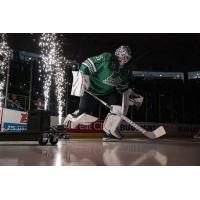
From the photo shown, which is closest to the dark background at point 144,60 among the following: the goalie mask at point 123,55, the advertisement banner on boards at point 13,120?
the goalie mask at point 123,55

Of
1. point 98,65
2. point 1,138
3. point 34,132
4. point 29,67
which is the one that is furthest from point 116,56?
point 1,138

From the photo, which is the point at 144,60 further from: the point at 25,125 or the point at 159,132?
the point at 25,125

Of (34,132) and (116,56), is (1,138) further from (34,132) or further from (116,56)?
(116,56)

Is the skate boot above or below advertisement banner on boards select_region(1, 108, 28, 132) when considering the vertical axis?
below

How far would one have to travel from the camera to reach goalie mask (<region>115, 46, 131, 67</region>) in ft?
15.8

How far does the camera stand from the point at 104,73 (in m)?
4.84

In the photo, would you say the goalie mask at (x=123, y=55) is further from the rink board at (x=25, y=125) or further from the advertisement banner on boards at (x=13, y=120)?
the advertisement banner on boards at (x=13, y=120)

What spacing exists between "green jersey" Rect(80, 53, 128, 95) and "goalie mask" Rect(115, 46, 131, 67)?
3.1 inches

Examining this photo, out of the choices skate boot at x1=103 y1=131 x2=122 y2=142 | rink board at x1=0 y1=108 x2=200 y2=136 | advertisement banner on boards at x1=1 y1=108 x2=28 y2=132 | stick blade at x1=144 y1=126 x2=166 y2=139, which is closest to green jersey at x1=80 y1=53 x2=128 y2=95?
rink board at x1=0 y1=108 x2=200 y2=136

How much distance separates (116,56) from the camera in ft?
15.8

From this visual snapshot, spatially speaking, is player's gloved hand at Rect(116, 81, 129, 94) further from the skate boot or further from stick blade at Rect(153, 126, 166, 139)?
stick blade at Rect(153, 126, 166, 139)

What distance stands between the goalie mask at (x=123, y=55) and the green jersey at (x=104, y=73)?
78 mm

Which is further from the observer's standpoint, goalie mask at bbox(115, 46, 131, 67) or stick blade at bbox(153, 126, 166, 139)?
stick blade at bbox(153, 126, 166, 139)

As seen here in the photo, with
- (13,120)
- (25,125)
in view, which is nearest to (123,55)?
(25,125)
